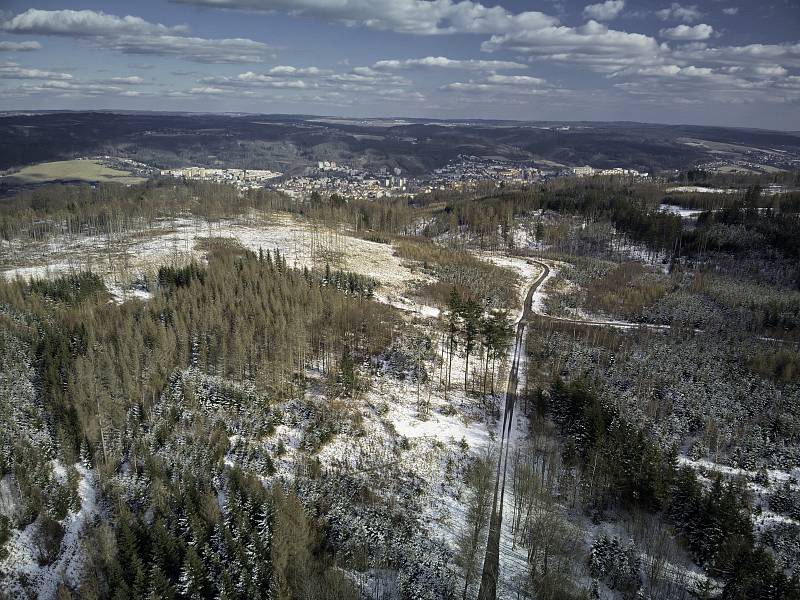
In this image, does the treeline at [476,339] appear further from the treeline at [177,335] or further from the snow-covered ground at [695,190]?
the snow-covered ground at [695,190]

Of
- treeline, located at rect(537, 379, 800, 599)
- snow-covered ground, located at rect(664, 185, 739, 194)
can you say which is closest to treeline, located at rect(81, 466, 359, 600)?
treeline, located at rect(537, 379, 800, 599)

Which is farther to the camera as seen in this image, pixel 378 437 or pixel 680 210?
pixel 680 210

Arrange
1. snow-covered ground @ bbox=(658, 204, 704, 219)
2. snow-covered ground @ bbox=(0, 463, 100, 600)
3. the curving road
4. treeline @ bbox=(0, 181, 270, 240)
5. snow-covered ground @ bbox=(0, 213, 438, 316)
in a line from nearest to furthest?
snow-covered ground @ bbox=(0, 463, 100, 600) < the curving road < snow-covered ground @ bbox=(0, 213, 438, 316) < treeline @ bbox=(0, 181, 270, 240) < snow-covered ground @ bbox=(658, 204, 704, 219)

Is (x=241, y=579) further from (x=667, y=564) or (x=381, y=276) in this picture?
(x=381, y=276)

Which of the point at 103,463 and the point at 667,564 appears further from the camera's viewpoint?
the point at 103,463

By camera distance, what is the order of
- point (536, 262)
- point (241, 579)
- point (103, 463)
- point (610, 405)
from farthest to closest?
1. point (536, 262)
2. point (610, 405)
3. point (103, 463)
4. point (241, 579)

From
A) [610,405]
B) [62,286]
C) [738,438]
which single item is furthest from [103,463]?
[738,438]

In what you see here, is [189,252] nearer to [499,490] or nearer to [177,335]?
[177,335]

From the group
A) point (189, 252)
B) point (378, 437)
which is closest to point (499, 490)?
point (378, 437)

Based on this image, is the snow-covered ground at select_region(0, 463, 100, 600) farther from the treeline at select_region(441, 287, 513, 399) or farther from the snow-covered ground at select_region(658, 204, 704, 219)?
the snow-covered ground at select_region(658, 204, 704, 219)
